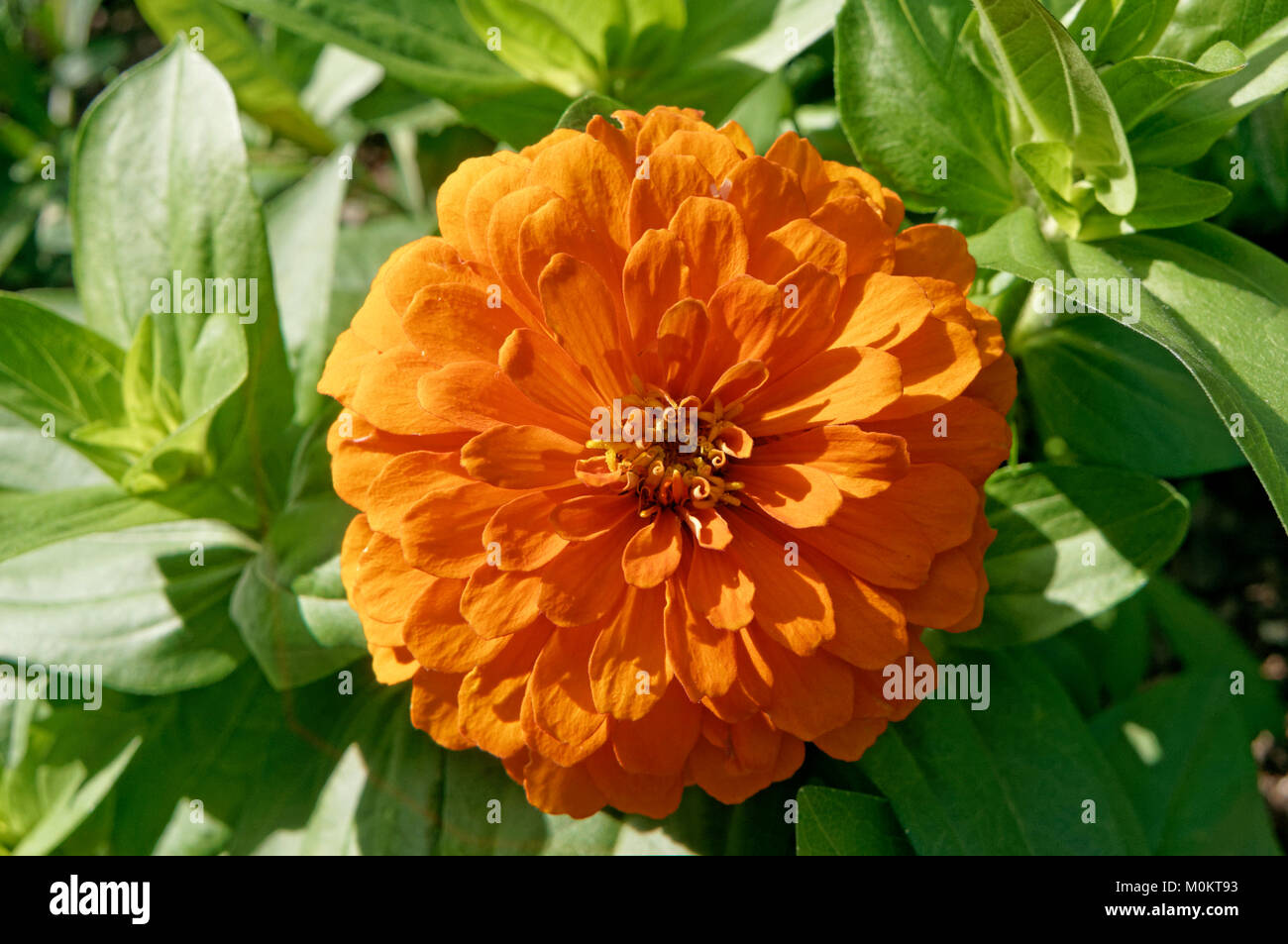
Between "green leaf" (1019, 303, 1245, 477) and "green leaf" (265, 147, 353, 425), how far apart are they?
0.93 m

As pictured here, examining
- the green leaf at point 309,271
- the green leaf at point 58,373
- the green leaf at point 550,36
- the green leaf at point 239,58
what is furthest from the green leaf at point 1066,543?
the green leaf at point 239,58

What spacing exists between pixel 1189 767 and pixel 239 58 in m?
1.82

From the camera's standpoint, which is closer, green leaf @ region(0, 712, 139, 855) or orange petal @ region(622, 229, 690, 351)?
orange petal @ region(622, 229, 690, 351)

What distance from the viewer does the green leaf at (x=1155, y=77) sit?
86 cm

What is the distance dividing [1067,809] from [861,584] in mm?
528

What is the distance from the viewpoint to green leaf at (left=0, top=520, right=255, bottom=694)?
46.6 inches

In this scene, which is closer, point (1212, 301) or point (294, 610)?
point (1212, 301)

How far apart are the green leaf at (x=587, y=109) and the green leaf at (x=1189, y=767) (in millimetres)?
1099

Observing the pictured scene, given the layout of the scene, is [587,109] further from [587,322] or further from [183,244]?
[183,244]

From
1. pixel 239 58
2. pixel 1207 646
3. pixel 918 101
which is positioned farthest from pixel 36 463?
pixel 1207 646

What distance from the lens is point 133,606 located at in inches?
47.8

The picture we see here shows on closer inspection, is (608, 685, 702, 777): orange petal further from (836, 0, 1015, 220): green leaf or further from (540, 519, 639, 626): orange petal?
(836, 0, 1015, 220): green leaf

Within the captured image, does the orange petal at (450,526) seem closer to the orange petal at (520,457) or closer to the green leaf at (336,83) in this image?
Answer: the orange petal at (520,457)

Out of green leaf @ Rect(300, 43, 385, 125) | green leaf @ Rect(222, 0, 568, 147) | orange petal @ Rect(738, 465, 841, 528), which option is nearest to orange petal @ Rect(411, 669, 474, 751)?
orange petal @ Rect(738, 465, 841, 528)
